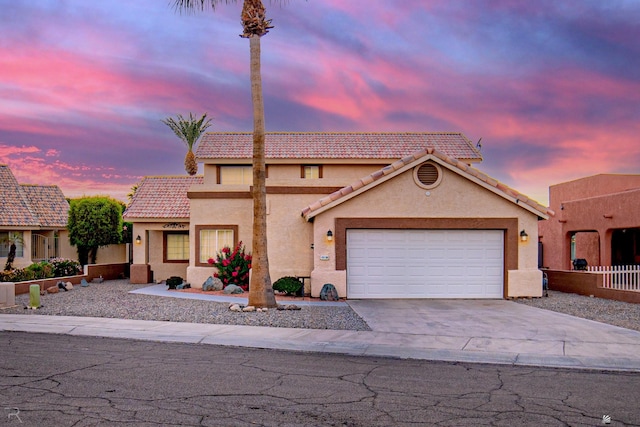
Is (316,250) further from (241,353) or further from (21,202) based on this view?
(21,202)

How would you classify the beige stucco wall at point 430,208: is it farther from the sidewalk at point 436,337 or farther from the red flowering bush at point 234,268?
the sidewalk at point 436,337

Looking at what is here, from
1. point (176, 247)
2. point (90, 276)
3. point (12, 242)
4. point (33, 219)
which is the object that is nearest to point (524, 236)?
point (176, 247)

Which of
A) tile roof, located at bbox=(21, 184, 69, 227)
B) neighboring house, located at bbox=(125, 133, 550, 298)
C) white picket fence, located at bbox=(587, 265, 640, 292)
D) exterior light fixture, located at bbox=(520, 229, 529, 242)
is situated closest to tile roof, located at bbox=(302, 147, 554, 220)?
neighboring house, located at bbox=(125, 133, 550, 298)

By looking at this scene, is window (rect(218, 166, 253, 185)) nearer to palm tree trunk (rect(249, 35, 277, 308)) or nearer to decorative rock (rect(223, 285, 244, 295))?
decorative rock (rect(223, 285, 244, 295))

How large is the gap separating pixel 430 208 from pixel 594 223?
1397cm

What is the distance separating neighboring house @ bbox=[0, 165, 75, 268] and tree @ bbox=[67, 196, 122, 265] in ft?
8.96

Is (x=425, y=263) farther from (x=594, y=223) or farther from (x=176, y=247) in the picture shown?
(x=594, y=223)

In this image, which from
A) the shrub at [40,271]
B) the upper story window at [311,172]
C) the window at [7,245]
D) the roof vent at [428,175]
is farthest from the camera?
the window at [7,245]

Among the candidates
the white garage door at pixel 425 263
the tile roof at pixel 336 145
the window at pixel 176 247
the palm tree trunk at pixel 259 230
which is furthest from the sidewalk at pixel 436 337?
the window at pixel 176 247

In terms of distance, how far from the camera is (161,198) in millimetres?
28125

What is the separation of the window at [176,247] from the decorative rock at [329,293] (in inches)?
421

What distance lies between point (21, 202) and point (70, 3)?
16469mm

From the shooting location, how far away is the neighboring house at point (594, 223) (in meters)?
27.1

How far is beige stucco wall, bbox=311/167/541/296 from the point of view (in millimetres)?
19812
